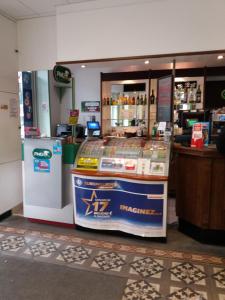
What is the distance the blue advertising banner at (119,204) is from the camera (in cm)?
287

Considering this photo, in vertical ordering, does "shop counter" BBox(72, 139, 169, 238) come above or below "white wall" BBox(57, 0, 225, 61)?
below

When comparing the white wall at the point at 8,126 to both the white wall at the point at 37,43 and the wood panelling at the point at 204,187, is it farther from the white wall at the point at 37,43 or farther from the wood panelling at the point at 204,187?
the wood panelling at the point at 204,187

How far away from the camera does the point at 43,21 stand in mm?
3893

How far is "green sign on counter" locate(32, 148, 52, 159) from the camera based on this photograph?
330 centimetres

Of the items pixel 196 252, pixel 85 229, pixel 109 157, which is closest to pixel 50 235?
pixel 85 229

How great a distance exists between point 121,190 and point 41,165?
1223 millimetres

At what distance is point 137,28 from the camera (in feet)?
11.2

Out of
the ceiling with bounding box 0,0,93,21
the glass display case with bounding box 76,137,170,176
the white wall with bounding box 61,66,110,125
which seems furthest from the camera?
the white wall with bounding box 61,66,110,125

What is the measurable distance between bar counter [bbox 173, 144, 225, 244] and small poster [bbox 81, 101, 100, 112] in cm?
388

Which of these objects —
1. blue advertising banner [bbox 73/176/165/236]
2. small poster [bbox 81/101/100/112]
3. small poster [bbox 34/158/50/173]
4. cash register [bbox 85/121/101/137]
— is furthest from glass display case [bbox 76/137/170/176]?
small poster [bbox 81/101/100/112]

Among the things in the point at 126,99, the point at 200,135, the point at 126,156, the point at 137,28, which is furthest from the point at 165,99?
the point at 126,99

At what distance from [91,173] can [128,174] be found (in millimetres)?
489

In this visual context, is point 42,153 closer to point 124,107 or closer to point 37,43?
point 37,43

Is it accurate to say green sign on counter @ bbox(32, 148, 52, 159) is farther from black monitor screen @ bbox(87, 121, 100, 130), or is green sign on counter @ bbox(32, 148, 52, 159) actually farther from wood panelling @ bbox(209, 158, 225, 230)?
black monitor screen @ bbox(87, 121, 100, 130)
